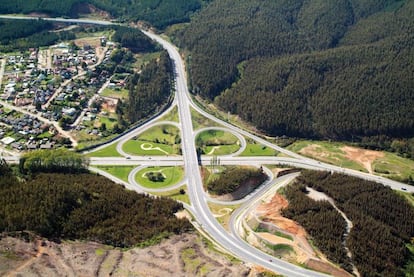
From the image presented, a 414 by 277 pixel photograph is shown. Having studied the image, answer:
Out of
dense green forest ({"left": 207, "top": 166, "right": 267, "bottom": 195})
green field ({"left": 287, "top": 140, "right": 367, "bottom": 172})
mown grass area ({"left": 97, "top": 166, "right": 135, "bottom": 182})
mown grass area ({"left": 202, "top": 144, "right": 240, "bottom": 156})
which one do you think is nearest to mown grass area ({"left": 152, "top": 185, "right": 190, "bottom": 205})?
dense green forest ({"left": 207, "top": 166, "right": 267, "bottom": 195})

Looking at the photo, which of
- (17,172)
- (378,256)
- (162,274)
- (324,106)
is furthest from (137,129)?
(378,256)

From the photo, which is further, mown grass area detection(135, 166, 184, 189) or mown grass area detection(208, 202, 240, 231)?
mown grass area detection(135, 166, 184, 189)

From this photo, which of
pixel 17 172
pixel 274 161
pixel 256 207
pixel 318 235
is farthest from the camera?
pixel 274 161

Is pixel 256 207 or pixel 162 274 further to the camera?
pixel 256 207

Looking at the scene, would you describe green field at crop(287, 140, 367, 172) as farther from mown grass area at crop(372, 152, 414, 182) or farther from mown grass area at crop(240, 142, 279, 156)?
mown grass area at crop(240, 142, 279, 156)

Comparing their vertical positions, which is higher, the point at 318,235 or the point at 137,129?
the point at 137,129

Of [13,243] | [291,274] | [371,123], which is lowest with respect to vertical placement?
[291,274]

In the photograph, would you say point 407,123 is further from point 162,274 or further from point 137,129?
point 162,274
